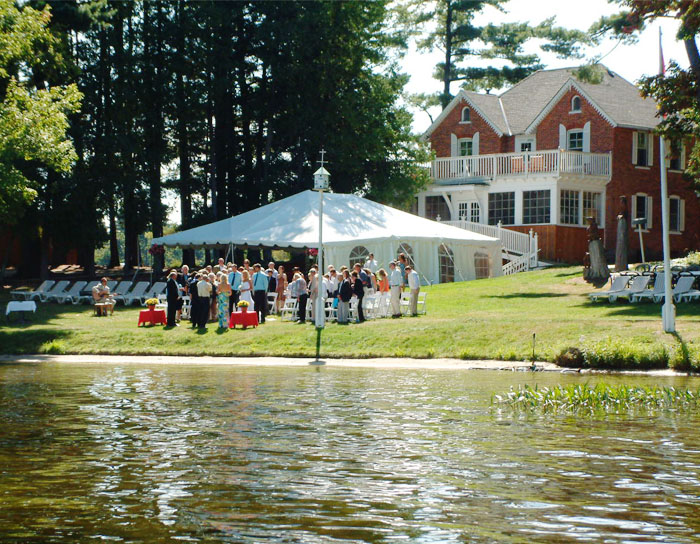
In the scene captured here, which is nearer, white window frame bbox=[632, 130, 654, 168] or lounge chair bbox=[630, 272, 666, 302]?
lounge chair bbox=[630, 272, 666, 302]

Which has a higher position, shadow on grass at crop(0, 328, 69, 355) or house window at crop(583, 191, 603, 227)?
house window at crop(583, 191, 603, 227)

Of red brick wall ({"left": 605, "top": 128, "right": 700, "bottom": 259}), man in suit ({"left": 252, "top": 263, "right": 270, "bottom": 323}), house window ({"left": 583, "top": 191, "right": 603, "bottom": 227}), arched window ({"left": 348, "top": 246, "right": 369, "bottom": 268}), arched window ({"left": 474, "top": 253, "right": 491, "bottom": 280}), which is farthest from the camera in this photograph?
red brick wall ({"left": 605, "top": 128, "right": 700, "bottom": 259})

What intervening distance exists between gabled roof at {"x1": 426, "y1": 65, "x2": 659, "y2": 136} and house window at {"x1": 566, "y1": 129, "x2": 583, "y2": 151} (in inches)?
66.8

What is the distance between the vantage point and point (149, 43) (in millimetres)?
48938

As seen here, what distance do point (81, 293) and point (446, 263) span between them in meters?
14.8

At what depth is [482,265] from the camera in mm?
43531

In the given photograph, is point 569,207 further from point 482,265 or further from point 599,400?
point 599,400

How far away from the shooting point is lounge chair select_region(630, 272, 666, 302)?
98.1 feet

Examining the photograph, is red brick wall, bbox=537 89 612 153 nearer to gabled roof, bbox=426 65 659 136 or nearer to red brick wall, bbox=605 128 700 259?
gabled roof, bbox=426 65 659 136

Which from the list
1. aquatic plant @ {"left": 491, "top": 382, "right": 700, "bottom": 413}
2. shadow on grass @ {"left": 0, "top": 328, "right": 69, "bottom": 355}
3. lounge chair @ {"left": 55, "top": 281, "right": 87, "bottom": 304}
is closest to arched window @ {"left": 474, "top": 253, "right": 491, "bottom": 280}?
lounge chair @ {"left": 55, "top": 281, "right": 87, "bottom": 304}

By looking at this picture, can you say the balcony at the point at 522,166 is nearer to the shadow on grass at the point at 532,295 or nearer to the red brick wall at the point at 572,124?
the red brick wall at the point at 572,124

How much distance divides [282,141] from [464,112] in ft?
32.7

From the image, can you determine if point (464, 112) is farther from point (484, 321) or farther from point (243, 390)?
point (243, 390)

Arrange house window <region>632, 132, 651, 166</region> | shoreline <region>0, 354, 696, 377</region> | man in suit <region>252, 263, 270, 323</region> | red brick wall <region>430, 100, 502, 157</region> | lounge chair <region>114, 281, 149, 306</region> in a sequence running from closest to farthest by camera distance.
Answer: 1. shoreline <region>0, 354, 696, 377</region>
2. man in suit <region>252, 263, 270, 323</region>
3. lounge chair <region>114, 281, 149, 306</region>
4. house window <region>632, 132, 651, 166</region>
5. red brick wall <region>430, 100, 502, 157</region>
